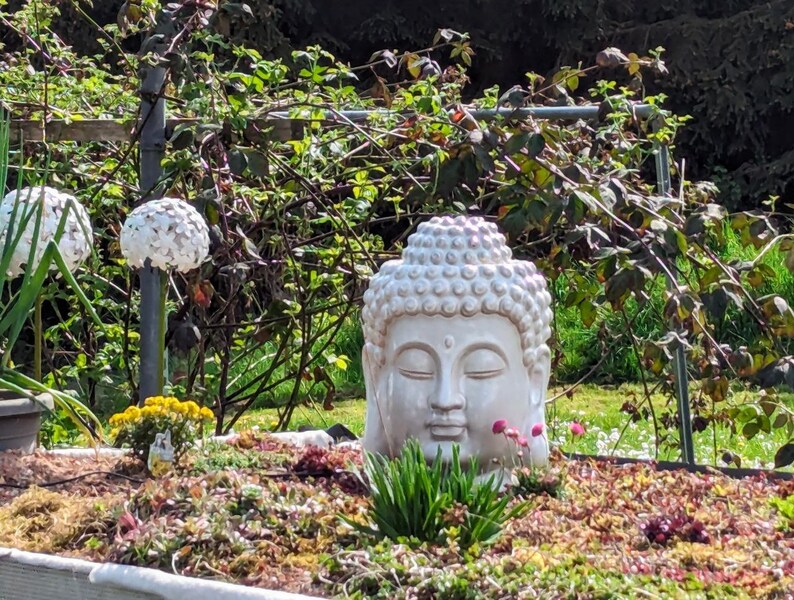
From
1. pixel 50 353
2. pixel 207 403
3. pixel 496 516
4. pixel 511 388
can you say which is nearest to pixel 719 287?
pixel 511 388

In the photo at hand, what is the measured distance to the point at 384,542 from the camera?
101 inches

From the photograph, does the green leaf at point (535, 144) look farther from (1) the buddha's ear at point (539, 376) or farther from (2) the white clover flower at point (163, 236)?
(2) the white clover flower at point (163, 236)

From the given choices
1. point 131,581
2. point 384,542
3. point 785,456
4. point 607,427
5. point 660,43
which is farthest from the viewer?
point 660,43

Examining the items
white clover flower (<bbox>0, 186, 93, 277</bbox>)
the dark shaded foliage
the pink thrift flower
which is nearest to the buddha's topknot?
the pink thrift flower

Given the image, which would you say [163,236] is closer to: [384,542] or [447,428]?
[447,428]

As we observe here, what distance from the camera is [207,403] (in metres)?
5.21

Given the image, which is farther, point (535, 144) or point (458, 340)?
point (535, 144)

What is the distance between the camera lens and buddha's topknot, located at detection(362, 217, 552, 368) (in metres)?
2.94

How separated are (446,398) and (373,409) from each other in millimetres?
327

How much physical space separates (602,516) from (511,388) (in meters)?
0.40

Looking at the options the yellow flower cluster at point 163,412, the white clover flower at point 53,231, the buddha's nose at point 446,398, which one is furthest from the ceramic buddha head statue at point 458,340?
the white clover flower at point 53,231

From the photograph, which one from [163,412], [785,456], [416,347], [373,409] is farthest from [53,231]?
[785,456]

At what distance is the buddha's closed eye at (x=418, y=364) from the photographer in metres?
2.97

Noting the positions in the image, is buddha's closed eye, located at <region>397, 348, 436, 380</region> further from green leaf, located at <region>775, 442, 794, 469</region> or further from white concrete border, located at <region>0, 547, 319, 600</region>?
green leaf, located at <region>775, 442, 794, 469</region>
